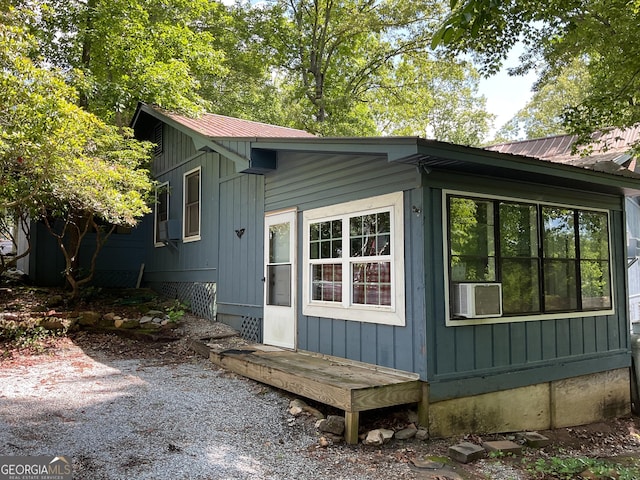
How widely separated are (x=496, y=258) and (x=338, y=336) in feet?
6.28

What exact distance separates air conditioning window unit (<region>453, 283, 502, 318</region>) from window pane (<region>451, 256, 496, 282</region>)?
0.13 m

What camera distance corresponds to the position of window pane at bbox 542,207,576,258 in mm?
5801

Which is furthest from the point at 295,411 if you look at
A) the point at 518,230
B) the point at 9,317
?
the point at 9,317

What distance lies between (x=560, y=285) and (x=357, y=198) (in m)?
2.63

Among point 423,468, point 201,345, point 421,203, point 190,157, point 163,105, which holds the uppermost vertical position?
point 163,105

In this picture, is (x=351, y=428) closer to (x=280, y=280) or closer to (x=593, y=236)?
(x=280, y=280)

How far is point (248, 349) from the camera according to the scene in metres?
6.68

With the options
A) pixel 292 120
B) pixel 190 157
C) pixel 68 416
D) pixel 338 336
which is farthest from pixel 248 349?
pixel 292 120

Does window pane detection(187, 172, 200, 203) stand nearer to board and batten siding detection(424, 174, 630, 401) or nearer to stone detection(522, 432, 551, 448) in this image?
board and batten siding detection(424, 174, 630, 401)

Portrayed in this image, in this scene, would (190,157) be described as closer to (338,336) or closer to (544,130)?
(338,336)

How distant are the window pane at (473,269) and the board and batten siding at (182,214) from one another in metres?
4.84

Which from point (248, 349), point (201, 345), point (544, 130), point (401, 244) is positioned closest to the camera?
point (401, 244)

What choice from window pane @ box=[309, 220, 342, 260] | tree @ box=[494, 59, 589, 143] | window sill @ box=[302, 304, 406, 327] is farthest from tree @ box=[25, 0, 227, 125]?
tree @ box=[494, 59, 589, 143]

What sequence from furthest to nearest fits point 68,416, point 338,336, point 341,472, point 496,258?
point 338,336
point 496,258
point 68,416
point 341,472
